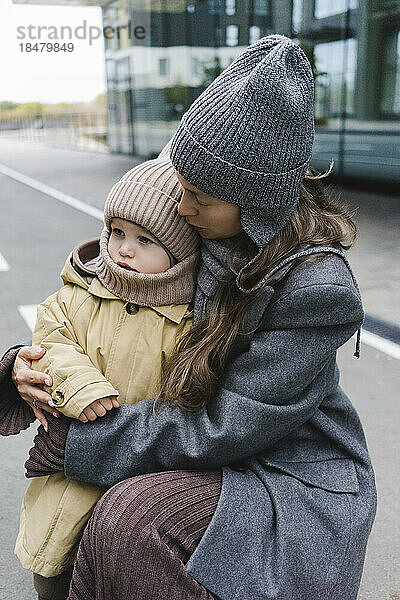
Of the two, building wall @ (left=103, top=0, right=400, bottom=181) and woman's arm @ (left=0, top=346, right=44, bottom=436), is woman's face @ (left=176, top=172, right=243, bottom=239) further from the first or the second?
building wall @ (left=103, top=0, right=400, bottom=181)

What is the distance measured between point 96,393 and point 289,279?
478 mm

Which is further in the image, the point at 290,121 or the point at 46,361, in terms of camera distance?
the point at 46,361

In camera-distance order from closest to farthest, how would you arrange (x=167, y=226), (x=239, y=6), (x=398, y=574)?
(x=167, y=226)
(x=398, y=574)
(x=239, y=6)

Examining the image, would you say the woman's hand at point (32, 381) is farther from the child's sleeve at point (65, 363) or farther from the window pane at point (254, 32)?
the window pane at point (254, 32)

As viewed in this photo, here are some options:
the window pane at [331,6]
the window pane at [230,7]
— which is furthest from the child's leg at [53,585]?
the window pane at [230,7]

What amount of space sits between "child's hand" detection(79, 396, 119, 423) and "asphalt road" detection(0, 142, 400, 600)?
897 mm

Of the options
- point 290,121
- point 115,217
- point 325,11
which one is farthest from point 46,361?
point 325,11

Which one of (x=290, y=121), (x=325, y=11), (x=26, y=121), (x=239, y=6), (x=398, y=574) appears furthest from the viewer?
(x=26, y=121)

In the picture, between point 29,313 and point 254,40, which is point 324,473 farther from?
point 254,40

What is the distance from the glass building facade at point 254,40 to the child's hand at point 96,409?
386 inches

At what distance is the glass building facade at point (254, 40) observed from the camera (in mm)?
11055

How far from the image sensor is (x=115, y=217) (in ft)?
5.48

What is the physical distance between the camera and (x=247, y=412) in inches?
58.9

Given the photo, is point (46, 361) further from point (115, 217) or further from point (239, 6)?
point (239, 6)
